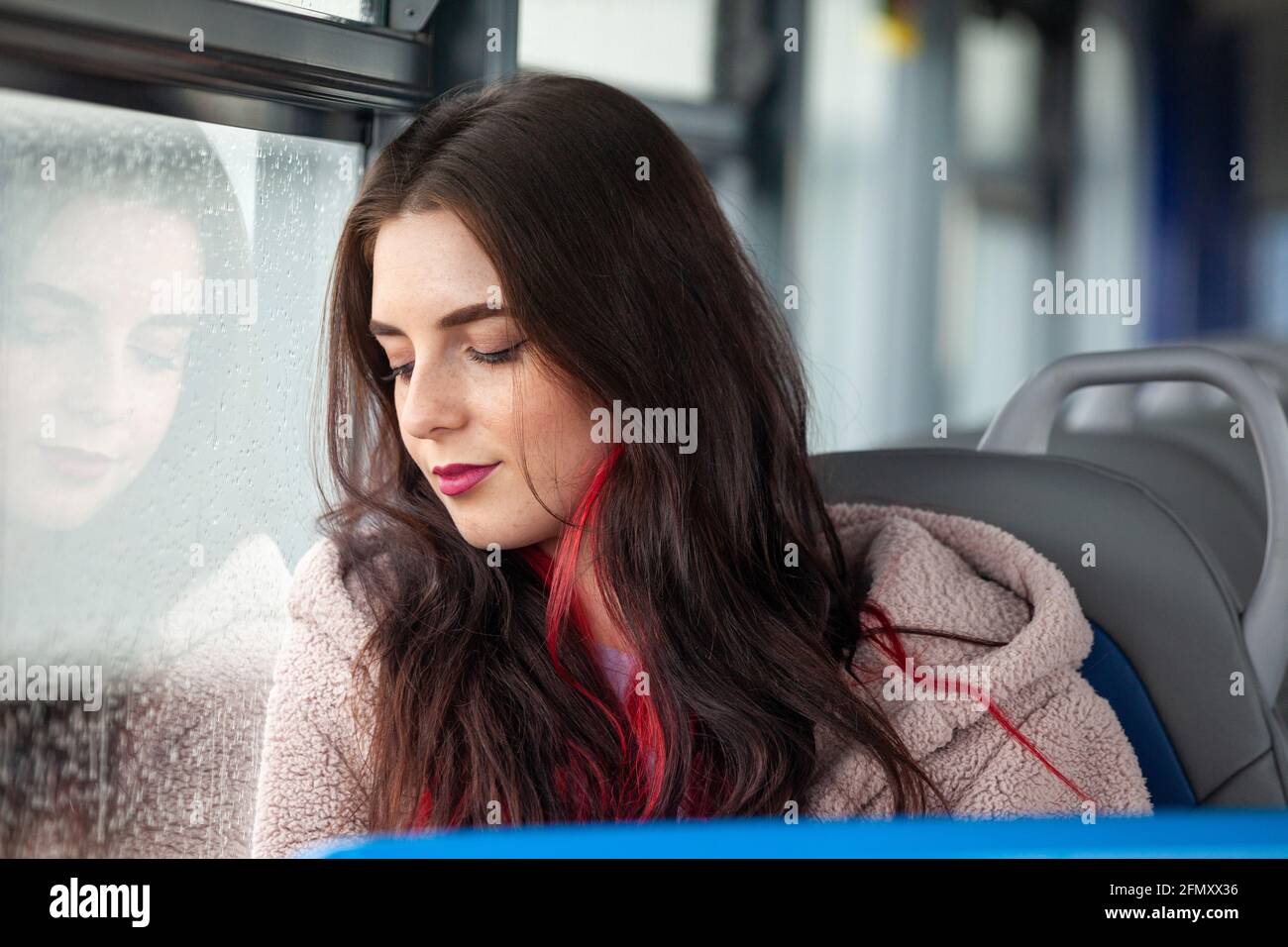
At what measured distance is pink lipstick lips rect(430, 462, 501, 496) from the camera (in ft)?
2.72

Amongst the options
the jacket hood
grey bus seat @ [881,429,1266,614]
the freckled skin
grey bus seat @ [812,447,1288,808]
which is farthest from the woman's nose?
grey bus seat @ [881,429,1266,614]

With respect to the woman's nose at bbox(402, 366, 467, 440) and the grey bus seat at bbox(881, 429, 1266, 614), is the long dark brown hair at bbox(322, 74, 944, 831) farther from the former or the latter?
the grey bus seat at bbox(881, 429, 1266, 614)

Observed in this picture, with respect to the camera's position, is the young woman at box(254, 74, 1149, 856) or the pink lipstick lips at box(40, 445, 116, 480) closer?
the pink lipstick lips at box(40, 445, 116, 480)

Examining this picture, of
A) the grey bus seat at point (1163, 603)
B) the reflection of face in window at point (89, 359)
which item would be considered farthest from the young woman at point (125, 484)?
the grey bus seat at point (1163, 603)

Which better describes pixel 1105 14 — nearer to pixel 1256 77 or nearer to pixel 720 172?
pixel 1256 77

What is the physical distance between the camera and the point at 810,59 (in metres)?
2.96

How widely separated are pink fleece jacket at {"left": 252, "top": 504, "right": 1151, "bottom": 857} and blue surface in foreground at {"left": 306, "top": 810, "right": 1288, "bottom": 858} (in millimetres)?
466

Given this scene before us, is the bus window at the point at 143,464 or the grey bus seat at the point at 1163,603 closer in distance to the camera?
the bus window at the point at 143,464

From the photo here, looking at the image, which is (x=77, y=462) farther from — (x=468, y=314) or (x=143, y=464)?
(x=468, y=314)

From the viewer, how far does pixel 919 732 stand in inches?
34.0

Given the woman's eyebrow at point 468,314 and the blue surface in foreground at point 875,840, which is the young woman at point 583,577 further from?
the blue surface in foreground at point 875,840

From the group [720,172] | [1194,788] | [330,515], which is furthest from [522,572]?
[720,172]

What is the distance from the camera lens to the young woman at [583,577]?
817mm
